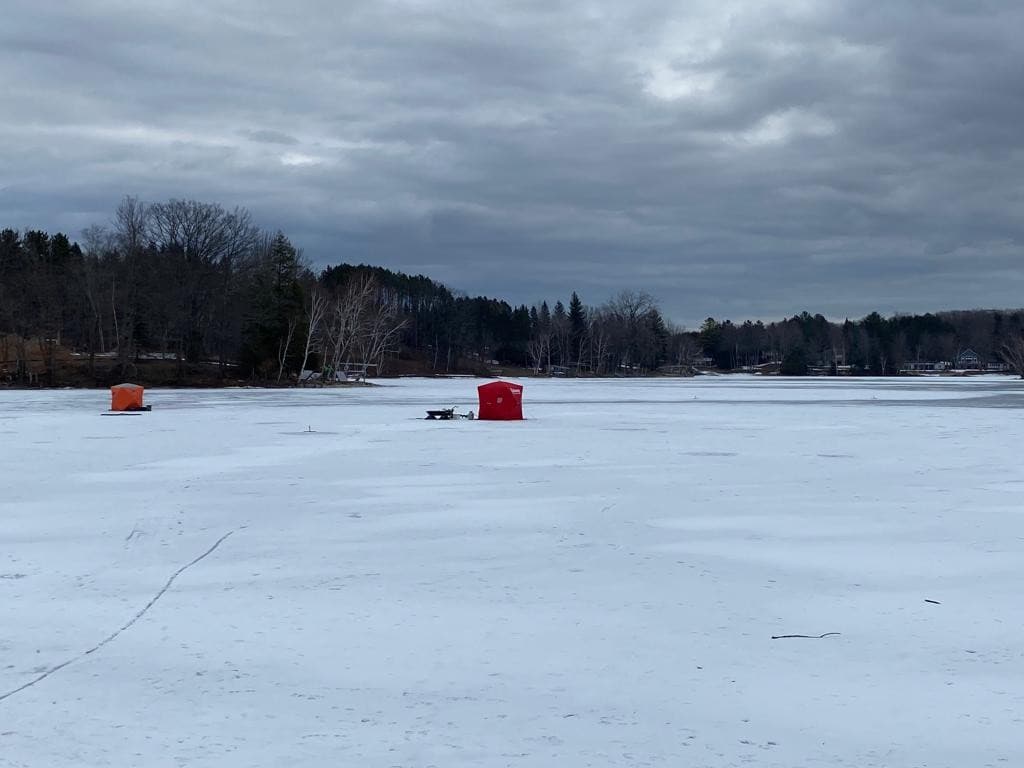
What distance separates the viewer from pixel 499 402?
28.5 metres

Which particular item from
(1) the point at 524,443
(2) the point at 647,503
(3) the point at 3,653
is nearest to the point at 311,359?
(1) the point at 524,443

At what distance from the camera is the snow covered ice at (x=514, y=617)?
4.57m

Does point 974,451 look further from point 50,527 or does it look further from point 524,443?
point 50,527

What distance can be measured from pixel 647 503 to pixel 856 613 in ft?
16.3

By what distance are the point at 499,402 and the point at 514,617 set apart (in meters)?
21.9

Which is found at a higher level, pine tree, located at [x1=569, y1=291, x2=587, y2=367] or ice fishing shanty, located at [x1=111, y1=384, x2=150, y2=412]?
pine tree, located at [x1=569, y1=291, x2=587, y2=367]

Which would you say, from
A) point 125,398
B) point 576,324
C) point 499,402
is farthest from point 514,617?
point 576,324

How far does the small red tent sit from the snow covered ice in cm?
1319

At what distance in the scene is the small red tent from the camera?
28250 millimetres

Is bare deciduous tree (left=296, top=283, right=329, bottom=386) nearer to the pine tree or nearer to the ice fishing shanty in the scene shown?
the ice fishing shanty

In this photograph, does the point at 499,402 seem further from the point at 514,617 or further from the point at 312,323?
the point at 312,323

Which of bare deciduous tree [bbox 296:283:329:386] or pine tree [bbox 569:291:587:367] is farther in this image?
pine tree [bbox 569:291:587:367]

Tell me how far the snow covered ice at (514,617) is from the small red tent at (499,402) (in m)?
13.2

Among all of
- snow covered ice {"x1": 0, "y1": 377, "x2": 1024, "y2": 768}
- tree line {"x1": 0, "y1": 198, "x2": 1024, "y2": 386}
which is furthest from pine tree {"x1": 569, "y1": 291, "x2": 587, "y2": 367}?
snow covered ice {"x1": 0, "y1": 377, "x2": 1024, "y2": 768}
